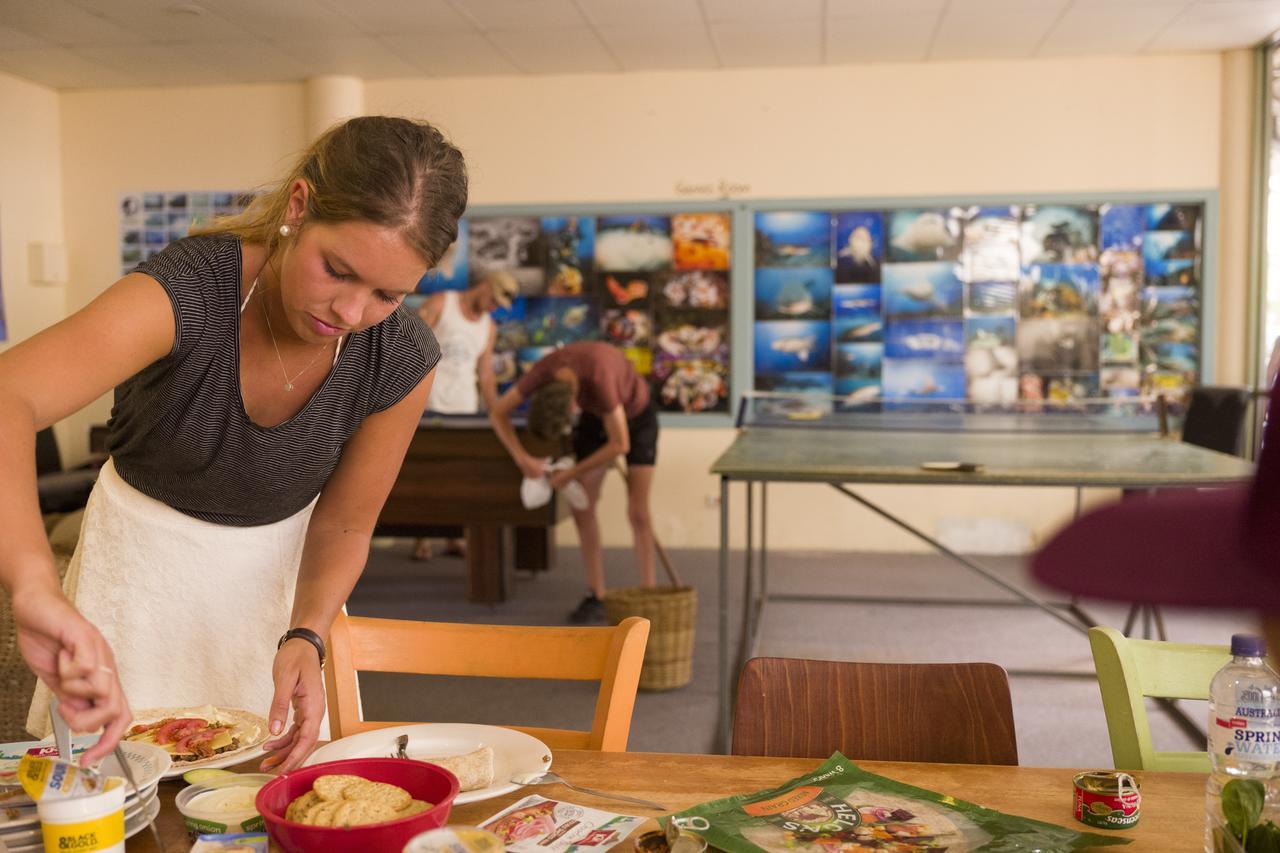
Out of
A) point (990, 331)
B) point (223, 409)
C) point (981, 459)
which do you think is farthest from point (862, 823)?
point (990, 331)

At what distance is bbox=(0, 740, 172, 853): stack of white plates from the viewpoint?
1027 millimetres

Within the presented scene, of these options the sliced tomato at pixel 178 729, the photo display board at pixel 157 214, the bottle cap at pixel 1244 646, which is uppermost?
the photo display board at pixel 157 214

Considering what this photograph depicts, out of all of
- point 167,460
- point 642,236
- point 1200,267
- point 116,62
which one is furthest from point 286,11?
point 1200,267

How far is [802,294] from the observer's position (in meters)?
6.93

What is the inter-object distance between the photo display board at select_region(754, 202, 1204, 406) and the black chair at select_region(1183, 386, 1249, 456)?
1341 mm

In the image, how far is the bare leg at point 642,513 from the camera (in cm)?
511

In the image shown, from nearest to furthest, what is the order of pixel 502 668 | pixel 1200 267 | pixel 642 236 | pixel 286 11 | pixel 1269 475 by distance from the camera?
1. pixel 1269 475
2. pixel 502 668
3. pixel 286 11
4. pixel 1200 267
5. pixel 642 236

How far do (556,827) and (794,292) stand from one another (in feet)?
19.8

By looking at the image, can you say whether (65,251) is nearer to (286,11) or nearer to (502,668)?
(286,11)

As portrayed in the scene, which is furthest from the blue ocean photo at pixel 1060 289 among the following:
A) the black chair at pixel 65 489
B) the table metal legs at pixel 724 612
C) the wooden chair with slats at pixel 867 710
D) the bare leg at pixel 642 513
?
the wooden chair with slats at pixel 867 710

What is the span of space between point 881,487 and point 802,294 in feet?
4.19

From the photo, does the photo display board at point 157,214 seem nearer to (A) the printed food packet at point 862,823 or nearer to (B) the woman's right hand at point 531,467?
(B) the woman's right hand at point 531,467

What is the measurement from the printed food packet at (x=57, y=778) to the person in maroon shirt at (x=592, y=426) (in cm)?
398

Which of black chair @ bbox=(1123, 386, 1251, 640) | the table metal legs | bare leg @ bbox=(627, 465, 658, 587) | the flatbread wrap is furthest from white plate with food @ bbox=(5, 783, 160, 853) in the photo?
black chair @ bbox=(1123, 386, 1251, 640)
